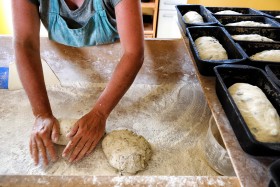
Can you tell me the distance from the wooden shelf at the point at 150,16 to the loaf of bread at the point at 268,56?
235 centimetres

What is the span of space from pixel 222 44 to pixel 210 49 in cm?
19

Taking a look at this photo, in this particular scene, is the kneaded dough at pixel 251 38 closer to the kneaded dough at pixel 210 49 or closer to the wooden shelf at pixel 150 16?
the kneaded dough at pixel 210 49

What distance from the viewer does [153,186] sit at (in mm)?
758

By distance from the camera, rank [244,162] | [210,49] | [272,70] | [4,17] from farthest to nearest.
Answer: [4,17]
[210,49]
[272,70]
[244,162]

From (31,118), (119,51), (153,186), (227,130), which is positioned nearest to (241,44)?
(227,130)

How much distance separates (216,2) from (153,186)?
3.23 m

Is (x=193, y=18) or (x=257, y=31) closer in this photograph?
(x=257, y=31)

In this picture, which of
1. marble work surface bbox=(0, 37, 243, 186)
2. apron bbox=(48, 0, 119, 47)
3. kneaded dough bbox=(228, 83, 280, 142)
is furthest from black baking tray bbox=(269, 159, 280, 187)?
apron bbox=(48, 0, 119, 47)

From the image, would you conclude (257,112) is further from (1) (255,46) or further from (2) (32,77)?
(2) (32,77)

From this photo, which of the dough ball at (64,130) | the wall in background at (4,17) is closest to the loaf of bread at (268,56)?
the dough ball at (64,130)

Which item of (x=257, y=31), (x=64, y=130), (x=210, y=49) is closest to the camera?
(x=64, y=130)

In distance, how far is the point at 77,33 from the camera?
60.7 inches

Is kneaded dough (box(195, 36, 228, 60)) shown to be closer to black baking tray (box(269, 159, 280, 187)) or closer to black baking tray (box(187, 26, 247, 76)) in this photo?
black baking tray (box(187, 26, 247, 76))

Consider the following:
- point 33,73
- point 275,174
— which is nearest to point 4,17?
point 33,73
